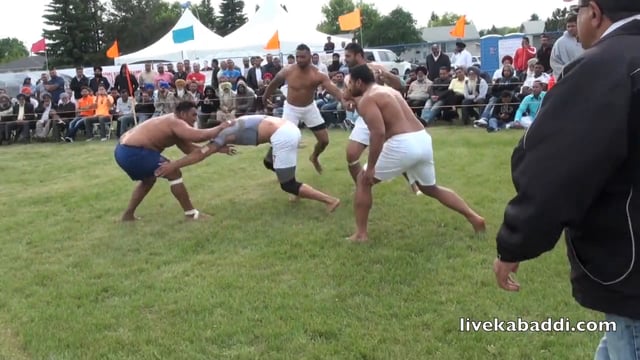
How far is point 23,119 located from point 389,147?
13818 millimetres

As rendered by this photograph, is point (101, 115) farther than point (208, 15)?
No

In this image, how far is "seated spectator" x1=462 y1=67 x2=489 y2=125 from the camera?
42.8ft

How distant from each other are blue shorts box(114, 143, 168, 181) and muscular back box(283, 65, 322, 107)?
2.18 metres

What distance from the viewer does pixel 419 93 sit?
13875 mm

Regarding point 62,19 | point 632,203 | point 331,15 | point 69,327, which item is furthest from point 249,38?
point 331,15

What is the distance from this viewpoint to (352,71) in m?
5.36

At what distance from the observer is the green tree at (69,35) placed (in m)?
56.0

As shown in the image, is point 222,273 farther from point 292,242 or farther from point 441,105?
point 441,105

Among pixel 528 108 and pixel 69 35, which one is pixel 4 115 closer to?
pixel 528 108

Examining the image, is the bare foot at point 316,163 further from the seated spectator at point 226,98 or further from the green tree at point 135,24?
the green tree at point 135,24

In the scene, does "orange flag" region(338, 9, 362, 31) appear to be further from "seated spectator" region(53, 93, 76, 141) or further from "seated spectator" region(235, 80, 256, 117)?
"seated spectator" region(53, 93, 76, 141)

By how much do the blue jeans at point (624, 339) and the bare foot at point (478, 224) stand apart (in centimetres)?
363

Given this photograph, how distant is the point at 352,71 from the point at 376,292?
2.04 m

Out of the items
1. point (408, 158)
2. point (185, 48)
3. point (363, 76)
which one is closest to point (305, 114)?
point (363, 76)
